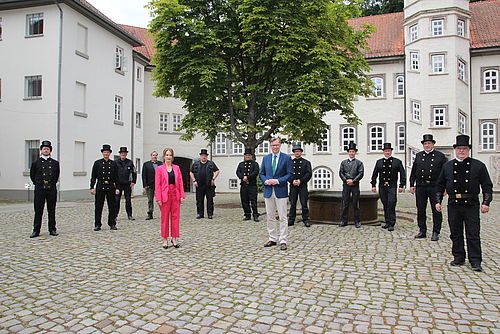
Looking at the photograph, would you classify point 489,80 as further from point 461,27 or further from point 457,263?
point 457,263

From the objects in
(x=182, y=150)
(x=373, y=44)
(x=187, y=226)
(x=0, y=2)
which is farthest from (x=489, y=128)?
(x=0, y=2)

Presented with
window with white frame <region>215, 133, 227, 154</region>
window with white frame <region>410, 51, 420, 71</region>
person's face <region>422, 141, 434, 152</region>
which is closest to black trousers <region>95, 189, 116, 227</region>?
person's face <region>422, 141, 434, 152</region>

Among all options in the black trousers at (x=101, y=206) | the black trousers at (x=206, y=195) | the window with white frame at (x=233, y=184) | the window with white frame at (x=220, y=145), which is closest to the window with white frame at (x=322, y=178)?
the window with white frame at (x=233, y=184)

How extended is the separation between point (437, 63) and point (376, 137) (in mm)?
6356

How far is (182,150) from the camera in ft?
107

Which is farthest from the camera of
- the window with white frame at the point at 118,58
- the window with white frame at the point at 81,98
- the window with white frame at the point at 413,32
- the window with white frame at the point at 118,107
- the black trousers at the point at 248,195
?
the window with white frame at the point at 413,32

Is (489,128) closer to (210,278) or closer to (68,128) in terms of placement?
(68,128)

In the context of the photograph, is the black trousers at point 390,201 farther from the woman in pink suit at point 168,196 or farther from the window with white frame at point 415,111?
the window with white frame at point 415,111

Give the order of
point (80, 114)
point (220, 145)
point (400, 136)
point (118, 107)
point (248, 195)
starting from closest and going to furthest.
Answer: point (248, 195) < point (80, 114) < point (118, 107) < point (400, 136) < point (220, 145)

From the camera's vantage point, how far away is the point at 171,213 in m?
7.86

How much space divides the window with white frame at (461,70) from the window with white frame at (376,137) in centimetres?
605

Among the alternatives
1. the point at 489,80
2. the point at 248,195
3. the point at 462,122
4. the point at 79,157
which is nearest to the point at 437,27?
the point at 489,80

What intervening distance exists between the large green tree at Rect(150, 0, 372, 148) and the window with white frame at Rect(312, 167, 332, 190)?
1567 cm

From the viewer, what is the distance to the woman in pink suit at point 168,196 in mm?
7754
